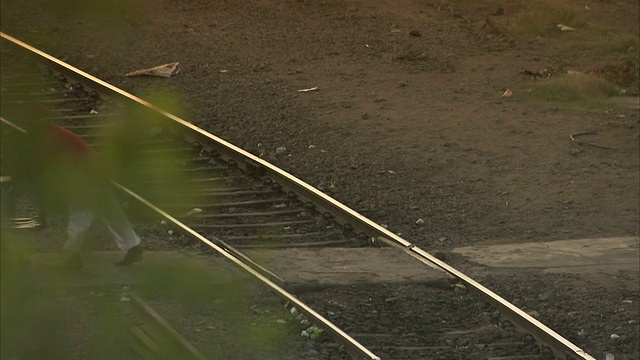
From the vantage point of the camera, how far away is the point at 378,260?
24.4 ft

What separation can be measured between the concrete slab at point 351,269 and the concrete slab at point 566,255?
709 mm

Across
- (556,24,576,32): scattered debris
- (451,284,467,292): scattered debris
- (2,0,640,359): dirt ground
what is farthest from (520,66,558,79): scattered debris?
(451,284,467,292): scattered debris

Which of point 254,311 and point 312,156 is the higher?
point 254,311

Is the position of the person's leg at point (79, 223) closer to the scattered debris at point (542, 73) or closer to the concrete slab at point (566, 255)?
the concrete slab at point (566, 255)

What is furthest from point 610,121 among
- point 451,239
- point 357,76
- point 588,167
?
point 451,239

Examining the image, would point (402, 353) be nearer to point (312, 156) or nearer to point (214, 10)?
point (312, 156)

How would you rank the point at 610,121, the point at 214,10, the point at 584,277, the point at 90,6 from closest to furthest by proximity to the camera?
the point at 90,6 → the point at 584,277 → the point at 610,121 → the point at 214,10

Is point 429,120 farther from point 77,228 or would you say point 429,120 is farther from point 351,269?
point 77,228

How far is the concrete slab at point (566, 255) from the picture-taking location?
7836 millimetres

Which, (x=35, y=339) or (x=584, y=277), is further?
(x=584, y=277)

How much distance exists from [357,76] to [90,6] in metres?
12.1

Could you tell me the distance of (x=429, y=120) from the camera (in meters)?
11.6

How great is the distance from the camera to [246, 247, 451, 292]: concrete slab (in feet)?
22.8

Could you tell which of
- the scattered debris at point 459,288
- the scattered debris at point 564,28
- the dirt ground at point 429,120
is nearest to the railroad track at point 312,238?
the scattered debris at point 459,288
